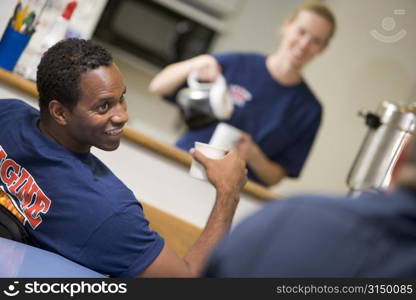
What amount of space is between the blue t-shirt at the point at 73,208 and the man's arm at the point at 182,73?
1.04m

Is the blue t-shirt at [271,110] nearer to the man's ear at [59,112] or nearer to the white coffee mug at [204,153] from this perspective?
the white coffee mug at [204,153]

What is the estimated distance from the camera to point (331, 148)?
3.27 metres

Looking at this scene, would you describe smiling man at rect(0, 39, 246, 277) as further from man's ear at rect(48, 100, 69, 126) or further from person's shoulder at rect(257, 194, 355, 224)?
person's shoulder at rect(257, 194, 355, 224)

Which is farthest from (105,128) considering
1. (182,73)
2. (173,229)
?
(182,73)

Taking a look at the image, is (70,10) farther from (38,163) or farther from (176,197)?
(38,163)

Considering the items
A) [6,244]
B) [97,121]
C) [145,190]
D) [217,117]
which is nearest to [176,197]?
[145,190]

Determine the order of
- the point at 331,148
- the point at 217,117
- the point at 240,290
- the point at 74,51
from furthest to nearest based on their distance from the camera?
the point at 331,148 < the point at 217,117 < the point at 74,51 < the point at 240,290

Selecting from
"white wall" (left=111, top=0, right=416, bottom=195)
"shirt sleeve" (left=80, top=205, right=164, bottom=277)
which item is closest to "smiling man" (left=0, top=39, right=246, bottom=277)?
"shirt sleeve" (left=80, top=205, right=164, bottom=277)

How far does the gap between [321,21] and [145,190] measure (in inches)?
40.0

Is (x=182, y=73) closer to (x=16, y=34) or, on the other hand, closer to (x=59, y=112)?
(x=16, y=34)

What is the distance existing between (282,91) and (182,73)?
38 cm

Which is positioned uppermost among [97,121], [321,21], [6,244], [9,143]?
[321,21]

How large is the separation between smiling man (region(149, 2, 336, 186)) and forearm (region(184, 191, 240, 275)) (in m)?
1.02

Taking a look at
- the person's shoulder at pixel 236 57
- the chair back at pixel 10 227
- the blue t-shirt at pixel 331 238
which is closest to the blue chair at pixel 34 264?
the chair back at pixel 10 227
